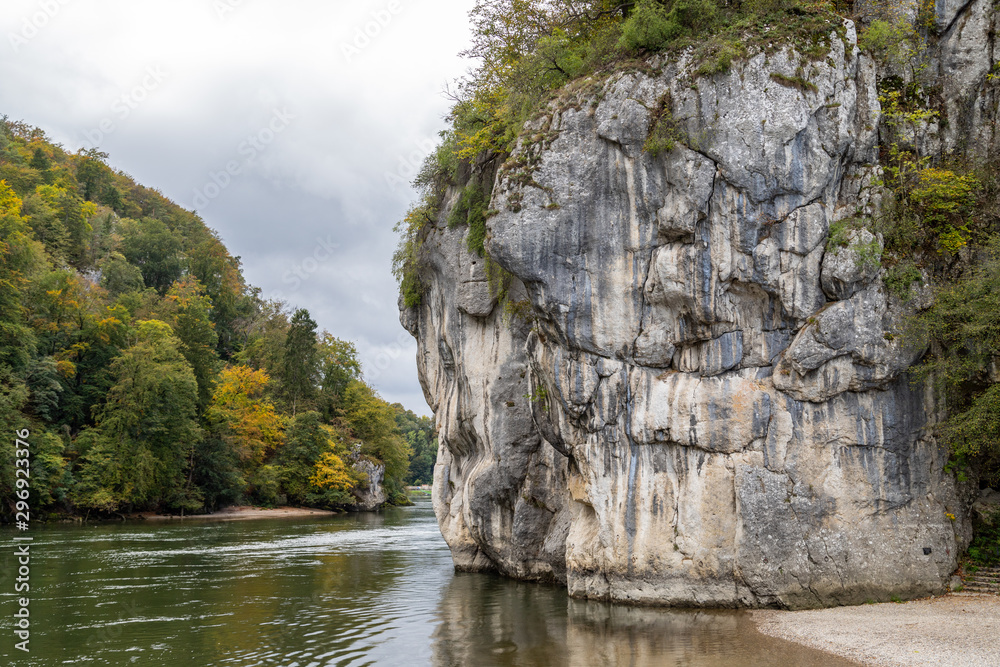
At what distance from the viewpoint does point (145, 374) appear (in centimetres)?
4634

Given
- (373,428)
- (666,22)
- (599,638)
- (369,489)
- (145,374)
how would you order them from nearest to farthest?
(599,638) → (666,22) → (145,374) → (369,489) → (373,428)

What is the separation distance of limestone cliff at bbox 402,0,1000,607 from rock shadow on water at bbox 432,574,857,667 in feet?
2.98

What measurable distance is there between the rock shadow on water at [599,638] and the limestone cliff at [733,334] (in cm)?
91

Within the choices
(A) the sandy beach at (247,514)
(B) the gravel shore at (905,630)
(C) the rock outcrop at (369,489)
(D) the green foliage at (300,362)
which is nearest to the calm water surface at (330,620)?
(B) the gravel shore at (905,630)

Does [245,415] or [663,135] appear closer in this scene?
[663,135]

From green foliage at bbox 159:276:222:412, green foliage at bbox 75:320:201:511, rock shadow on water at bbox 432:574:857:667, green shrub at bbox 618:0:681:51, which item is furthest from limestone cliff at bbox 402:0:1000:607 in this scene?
green foliage at bbox 159:276:222:412

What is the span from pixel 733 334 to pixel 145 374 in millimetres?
42535

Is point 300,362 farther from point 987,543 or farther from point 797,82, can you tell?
point 987,543

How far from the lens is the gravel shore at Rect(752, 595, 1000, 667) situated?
972cm

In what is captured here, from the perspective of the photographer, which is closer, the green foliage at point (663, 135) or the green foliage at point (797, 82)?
the green foliage at point (797, 82)

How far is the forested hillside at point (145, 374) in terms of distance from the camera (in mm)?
41406

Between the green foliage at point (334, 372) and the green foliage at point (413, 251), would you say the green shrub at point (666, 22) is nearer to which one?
the green foliage at point (413, 251)

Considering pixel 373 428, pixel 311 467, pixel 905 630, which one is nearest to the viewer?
pixel 905 630

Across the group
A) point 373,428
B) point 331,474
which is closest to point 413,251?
point 331,474
